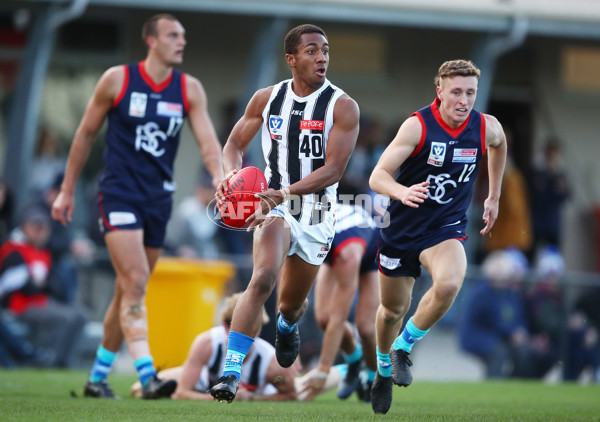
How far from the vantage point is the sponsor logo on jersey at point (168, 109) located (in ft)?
28.4

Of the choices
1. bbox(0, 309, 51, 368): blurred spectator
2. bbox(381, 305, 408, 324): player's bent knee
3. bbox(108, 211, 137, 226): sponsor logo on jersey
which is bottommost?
bbox(0, 309, 51, 368): blurred spectator

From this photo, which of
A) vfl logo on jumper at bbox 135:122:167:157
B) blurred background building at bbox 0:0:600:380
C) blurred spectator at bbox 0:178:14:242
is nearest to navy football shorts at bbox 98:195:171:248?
vfl logo on jumper at bbox 135:122:167:157

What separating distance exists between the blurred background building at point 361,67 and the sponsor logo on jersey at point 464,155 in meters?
6.40

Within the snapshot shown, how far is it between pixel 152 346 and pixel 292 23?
7234 millimetres

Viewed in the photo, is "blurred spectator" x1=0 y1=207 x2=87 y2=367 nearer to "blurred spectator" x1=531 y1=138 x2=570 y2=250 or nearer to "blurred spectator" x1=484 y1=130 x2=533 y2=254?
"blurred spectator" x1=484 y1=130 x2=533 y2=254

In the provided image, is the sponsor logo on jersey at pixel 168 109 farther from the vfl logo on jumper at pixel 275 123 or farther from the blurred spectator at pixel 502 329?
the blurred spectator at pixel 502 329

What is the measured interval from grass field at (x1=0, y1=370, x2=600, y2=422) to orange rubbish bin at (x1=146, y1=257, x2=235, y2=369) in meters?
0.59

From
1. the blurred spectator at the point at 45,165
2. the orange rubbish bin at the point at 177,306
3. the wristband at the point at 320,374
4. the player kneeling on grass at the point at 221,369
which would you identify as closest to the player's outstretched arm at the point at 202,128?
the player kneeling on grass at the point at 221,369

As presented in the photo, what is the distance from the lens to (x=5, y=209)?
12.9 meters

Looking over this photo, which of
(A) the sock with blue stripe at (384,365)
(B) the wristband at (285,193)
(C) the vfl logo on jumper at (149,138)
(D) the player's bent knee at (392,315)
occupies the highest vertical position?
(C) the vfl logo on jumper at (149,138)

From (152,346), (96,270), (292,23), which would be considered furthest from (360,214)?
(292,23)

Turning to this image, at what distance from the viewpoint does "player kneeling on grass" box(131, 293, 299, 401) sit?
8570 mm

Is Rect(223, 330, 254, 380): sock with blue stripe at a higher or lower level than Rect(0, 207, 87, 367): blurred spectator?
higher

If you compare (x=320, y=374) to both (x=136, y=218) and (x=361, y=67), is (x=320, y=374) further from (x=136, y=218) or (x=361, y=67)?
(x=361, y=67)
